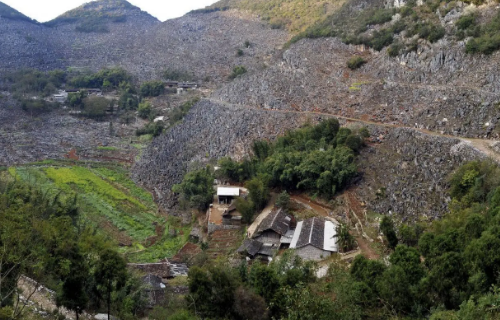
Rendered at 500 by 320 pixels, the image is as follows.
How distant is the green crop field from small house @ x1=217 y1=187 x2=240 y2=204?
3073mm

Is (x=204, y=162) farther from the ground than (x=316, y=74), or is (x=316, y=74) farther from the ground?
(x=316, y=74)

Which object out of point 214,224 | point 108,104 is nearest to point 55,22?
point 108,104

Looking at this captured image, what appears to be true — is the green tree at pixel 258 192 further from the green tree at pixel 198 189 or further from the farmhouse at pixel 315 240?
the farmhouse at pixel 315 240

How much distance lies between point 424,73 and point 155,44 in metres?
65.9

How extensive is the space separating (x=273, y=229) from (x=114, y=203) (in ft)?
53.8

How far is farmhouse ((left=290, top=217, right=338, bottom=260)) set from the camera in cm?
2384

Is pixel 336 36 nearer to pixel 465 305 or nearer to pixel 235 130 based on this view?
pixel 235 130

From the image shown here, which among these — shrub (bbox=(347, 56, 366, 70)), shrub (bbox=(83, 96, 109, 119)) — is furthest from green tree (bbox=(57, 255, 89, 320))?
shrub (bbox=(83, 96, 109, 119))

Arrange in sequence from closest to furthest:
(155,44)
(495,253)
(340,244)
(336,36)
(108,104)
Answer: (495,253) < (340,244) < (336,36) < (108,104) < (155,44)

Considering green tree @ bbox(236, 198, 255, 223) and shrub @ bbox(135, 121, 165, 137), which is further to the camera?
shrub @ bbox(135, 121, 165, 137)

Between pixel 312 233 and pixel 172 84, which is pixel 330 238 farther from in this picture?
pixel 172 84

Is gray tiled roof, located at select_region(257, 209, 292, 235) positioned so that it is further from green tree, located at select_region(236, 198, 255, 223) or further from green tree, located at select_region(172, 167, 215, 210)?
green tree, located at select_region(172, 167, 215, 210)

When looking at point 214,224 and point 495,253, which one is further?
point 214,224

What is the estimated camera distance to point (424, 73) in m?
36.8
